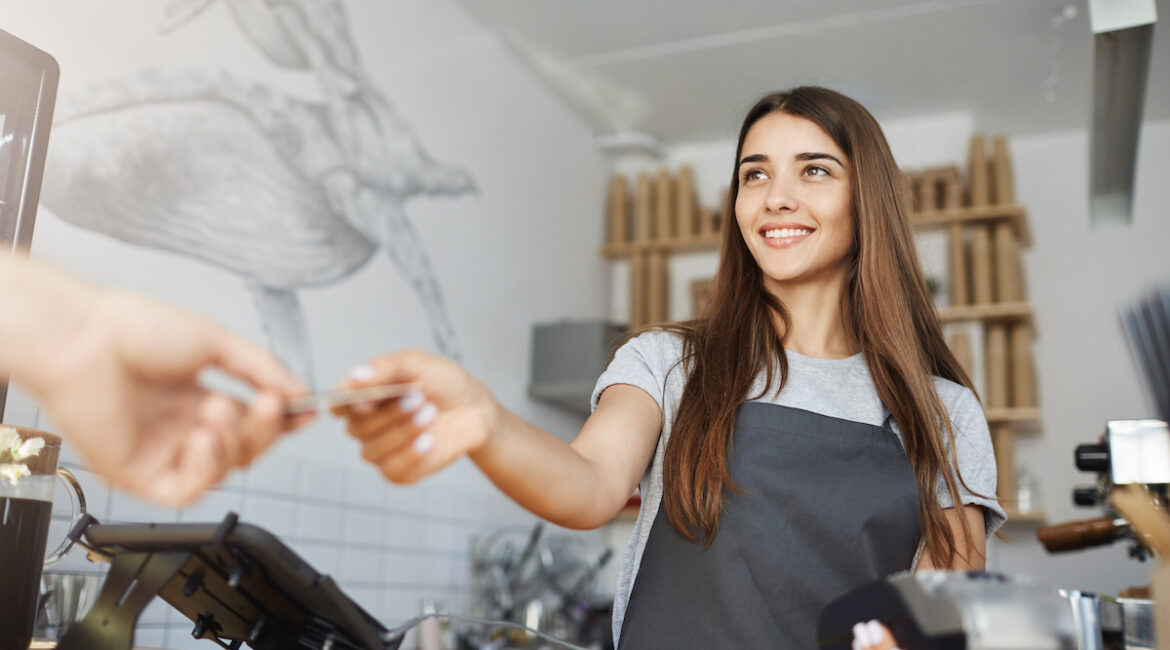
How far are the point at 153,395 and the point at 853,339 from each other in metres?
1.09

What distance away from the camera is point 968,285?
3.71 meters

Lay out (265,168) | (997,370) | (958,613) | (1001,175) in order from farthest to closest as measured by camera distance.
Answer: (1001,175), (997,370), (265,168), (958,613)

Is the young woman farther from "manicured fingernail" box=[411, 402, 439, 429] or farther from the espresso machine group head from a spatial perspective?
"manicured fingernail" box=[411, 402, 439, 429]

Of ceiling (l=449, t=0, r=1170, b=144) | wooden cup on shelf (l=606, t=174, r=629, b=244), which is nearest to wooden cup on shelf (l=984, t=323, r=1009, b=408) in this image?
ceiling (l=449, t=0, r=1170, b=144)

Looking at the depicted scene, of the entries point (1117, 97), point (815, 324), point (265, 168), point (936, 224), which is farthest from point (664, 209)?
point (815, 324)

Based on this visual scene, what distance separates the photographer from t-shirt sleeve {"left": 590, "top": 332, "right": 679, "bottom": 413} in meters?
1.19

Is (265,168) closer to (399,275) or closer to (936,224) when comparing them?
(399,275)

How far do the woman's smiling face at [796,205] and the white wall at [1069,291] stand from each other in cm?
235

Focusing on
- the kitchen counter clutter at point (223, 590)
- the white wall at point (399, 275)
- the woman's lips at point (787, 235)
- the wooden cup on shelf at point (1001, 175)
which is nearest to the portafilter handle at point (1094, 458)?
the woman's lips at point (787, 235)

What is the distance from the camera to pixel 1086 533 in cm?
135

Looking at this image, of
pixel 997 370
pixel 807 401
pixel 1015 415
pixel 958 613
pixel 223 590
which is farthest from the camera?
pixel 997 370

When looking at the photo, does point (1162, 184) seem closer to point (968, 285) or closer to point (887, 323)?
point (968, 285)

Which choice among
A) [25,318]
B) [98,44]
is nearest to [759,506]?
[25,318]

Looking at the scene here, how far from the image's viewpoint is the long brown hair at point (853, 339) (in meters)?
1.17
